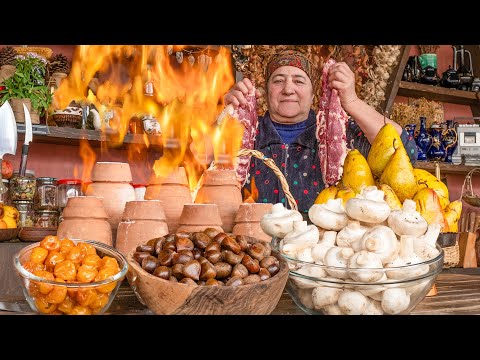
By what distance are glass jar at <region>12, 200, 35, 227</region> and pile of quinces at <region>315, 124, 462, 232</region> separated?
5.31 ft

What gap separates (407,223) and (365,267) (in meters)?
0.12

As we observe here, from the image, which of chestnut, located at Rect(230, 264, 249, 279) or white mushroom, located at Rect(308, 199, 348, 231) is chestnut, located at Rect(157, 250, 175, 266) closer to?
chestnut, located at Rect(230, 264, 249, 279)

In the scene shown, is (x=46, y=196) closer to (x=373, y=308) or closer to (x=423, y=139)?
(x=373, y=308)

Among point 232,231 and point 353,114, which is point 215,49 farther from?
point 232,231

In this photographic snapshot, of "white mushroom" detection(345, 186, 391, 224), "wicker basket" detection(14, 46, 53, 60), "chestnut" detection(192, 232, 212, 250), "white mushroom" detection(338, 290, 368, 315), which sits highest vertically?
"wicker basket" detection(14, 46, 53, 60)

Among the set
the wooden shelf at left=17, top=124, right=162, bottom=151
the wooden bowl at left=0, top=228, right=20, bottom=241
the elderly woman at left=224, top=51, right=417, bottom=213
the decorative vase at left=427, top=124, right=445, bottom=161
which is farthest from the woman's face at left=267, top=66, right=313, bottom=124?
the decorative vase at left=427, top=124, right=445, bottom=161

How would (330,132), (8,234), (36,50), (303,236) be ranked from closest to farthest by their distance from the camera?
1. (303,236)
2. (8,234)
3. (330,132)
4. (36,50)

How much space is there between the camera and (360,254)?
32.5 inches

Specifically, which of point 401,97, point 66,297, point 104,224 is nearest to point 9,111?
point 104,224

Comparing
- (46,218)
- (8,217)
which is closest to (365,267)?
(8,217)

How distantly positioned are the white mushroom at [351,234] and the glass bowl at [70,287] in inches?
14.0

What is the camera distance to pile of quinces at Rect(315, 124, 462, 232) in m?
1.24

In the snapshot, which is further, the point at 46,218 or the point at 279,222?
the point at 46,218

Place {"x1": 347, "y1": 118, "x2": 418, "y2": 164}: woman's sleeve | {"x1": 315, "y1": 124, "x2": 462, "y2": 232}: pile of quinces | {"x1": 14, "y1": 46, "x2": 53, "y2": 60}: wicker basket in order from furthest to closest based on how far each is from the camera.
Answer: {"x1": 14, "y1": 46, "x2": 53, "y2": 60}: wicker basket < {"x1": 347, "y1": 118, "x2": 418, "y2": 164}: woman's sleeve < {"x1": 315, "y1": 124, "x2": 462, "y2": 232}: pile of quinces
